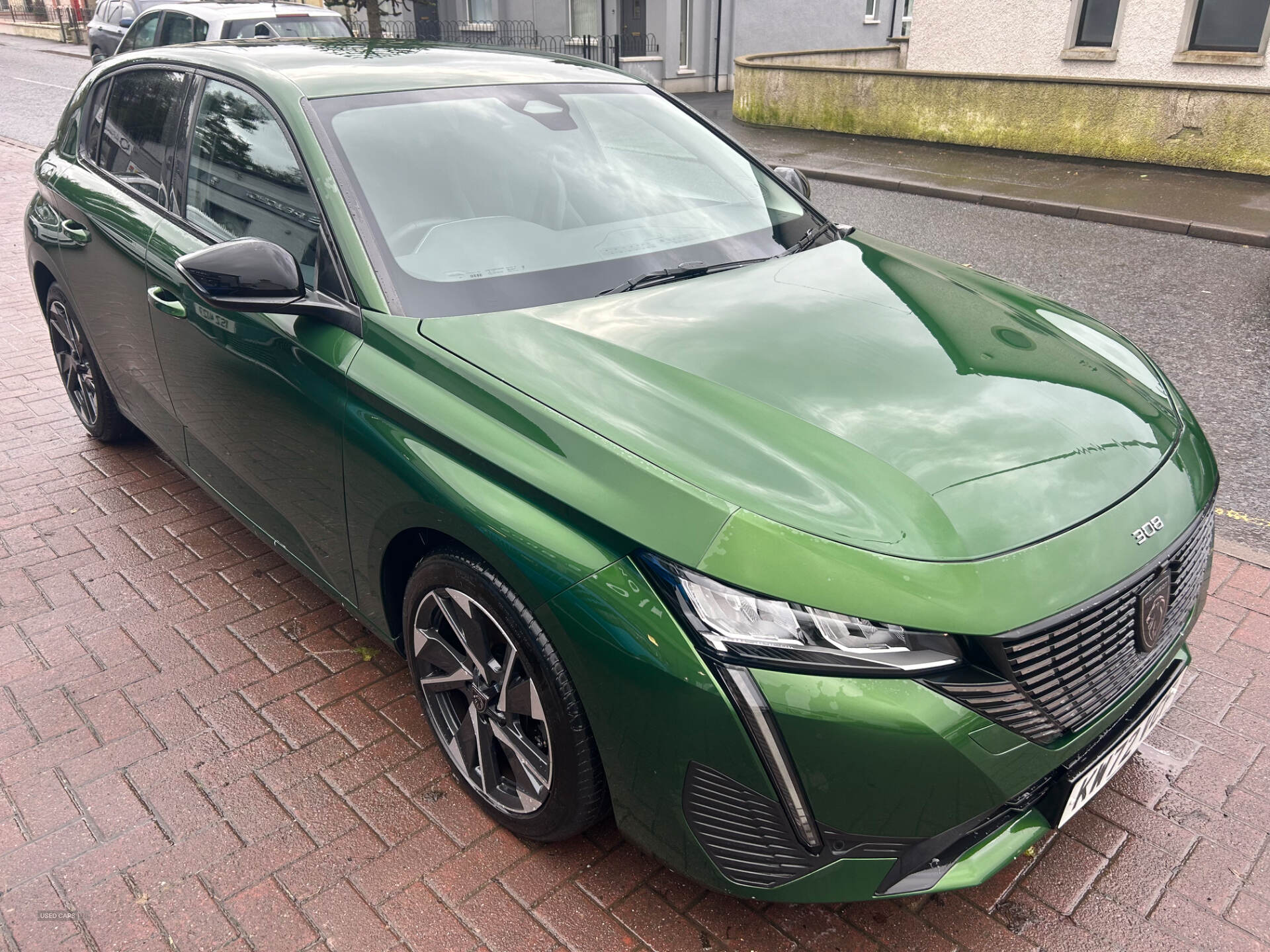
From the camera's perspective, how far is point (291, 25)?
12.1 meters

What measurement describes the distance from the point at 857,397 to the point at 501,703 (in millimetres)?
1118

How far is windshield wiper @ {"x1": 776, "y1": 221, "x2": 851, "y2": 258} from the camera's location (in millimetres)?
3156

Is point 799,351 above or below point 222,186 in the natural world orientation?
below

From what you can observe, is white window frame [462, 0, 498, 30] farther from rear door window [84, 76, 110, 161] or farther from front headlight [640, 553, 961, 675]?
front headlight [640, 553, 961, 675]

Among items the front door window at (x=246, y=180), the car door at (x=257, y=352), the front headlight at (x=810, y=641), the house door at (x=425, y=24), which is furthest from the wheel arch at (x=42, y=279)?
the house door at (x=425, y=24)

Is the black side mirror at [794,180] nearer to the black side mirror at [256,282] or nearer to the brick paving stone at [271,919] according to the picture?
the black side mirror at [256,282]

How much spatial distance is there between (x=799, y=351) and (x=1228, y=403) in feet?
12.8

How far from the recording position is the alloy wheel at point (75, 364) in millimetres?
4508

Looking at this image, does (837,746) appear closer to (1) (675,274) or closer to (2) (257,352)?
(1) (675,274)

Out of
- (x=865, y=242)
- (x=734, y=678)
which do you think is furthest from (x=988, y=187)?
(x=734, y=678)

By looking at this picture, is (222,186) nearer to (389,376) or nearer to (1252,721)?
(389,376)

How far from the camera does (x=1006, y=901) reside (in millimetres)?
2369

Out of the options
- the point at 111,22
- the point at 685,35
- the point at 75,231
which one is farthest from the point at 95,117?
the point at 685,35

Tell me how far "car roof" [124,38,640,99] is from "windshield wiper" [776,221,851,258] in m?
0.93
